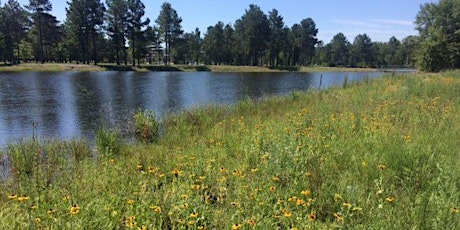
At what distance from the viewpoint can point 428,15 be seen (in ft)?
196

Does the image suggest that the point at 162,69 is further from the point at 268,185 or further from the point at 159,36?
the point at 268,185

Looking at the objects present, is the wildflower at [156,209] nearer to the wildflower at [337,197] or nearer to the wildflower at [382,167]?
the wildflower at [337,197]

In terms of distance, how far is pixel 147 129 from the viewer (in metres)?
9.93

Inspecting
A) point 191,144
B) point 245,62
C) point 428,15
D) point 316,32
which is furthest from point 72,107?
point 316,32

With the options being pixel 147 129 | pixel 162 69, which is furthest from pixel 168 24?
pixel 147 129

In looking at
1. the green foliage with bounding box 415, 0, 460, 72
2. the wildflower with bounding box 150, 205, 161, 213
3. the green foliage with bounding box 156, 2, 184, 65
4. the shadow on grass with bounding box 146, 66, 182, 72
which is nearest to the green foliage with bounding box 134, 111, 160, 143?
the wildflower with bounding box 150, 205, 161, 213

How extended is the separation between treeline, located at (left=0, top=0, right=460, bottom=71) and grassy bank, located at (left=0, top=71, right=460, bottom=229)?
52130mm

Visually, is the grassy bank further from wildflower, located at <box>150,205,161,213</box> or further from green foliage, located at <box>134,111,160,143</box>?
green foliage, located at <box>134,111,160,143</box>

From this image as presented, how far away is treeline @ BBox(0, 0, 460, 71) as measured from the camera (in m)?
55.7

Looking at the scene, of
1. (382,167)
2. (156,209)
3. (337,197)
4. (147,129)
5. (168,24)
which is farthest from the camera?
(168,24)

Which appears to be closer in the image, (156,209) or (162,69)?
(156,209)

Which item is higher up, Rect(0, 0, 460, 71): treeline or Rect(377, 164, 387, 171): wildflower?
Rect(0, 0, 460, 71): treeline

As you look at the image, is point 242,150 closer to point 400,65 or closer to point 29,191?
point 29,191

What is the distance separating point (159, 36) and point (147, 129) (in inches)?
2979
